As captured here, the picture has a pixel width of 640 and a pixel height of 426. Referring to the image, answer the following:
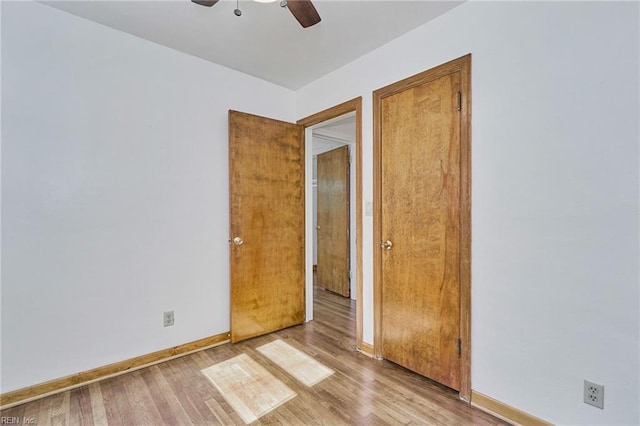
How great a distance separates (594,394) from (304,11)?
243 centimetres

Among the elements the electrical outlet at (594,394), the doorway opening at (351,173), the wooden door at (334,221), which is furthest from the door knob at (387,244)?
the wooden door at (334,221)

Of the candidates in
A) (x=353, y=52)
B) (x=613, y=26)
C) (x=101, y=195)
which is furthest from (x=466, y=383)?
(x=101, y=195)

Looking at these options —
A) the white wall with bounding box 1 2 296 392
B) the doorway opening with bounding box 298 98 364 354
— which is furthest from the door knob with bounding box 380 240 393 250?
the white wall with bounding box 1 2 296 392

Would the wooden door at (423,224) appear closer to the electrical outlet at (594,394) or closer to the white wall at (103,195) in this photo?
the electrical outlet at (594,394)

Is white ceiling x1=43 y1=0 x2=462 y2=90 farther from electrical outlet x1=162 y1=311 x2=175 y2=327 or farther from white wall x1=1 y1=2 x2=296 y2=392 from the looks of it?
electrical outlet x1=162 y1=311 x2=175 y2=327

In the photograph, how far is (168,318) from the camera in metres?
2.38

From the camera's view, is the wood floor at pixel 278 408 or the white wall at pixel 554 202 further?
the wood floor at pixel 278 408

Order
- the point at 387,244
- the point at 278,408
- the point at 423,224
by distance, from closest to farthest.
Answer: the point at 278,408 → the point at 423,224 → the point at 387,244

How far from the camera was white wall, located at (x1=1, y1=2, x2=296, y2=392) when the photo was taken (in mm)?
1827

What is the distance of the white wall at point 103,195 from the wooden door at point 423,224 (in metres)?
1.51

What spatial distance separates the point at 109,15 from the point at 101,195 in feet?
4.11

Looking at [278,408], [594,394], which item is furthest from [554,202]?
[278,408]

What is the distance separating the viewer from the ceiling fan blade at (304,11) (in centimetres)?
150

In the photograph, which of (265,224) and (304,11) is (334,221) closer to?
(265,224)
